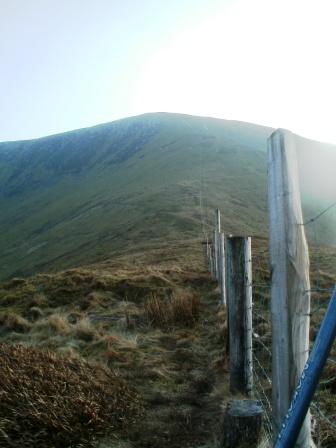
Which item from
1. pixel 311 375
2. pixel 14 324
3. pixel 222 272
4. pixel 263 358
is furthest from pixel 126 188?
pixel 311 375

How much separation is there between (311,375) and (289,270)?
127cm

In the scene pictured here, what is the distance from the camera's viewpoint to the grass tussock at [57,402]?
441cm

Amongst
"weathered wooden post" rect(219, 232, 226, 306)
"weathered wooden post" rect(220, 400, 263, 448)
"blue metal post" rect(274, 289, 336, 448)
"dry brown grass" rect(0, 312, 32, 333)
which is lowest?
"dry brown grass" rect(0, 312, 32, 333)

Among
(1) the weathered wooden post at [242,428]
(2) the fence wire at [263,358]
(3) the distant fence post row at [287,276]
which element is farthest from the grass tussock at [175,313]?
(3) the distant fence post row at [287,276]

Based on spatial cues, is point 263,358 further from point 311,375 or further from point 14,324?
point 14,324

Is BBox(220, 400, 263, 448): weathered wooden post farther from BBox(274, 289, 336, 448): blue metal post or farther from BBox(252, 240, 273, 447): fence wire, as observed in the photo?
BBox(274, 289, 336, 448): blue metal post

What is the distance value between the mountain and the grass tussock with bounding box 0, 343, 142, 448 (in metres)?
26.1

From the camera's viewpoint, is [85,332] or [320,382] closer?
[320,382]

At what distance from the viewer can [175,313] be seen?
31.7 feet

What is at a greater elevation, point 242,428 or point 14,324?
point 242,428

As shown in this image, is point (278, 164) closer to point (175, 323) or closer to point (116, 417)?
point (116, 417)

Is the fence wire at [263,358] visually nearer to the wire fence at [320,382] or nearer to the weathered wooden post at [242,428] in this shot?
the wire fence at [320,382]

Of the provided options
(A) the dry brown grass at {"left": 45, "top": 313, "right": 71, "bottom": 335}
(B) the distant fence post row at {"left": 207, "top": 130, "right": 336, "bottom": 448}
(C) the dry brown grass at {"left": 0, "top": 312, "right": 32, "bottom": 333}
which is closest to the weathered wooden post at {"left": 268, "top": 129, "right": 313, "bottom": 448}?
(B) the distant fence post row at {"left": 207, "top": 130, "right": 336, "bottom": 448}

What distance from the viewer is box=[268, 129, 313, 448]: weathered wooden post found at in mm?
3244
